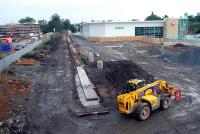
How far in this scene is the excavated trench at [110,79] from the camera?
18.9 meters

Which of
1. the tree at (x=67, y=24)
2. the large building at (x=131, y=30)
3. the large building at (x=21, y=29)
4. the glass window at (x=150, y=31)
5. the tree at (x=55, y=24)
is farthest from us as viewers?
the tree at (x=67, y=24)

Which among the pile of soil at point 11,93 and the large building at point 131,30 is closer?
the pile of soil at point 11,93

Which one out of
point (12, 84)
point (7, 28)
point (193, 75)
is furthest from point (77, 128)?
point (7, 28)

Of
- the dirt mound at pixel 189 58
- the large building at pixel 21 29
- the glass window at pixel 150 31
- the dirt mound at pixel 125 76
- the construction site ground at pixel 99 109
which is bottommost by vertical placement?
the construction site ground at pixel 99 109

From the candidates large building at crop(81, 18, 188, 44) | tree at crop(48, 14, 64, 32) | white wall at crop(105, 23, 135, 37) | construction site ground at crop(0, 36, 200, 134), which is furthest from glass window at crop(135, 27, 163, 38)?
tree at crop(48, 14, 64, 32)

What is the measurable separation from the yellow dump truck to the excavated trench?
2.34m

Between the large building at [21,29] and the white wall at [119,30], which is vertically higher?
the large building at [21,29]

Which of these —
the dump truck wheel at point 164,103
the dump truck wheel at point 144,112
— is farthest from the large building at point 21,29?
the dump truck wheel at point 144,112

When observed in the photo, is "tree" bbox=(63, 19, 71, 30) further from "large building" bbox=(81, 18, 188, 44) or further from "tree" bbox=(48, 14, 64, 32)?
"large building" bbox=(81, 18, 188, 44)

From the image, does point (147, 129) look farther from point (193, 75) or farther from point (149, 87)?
point (193, 75)

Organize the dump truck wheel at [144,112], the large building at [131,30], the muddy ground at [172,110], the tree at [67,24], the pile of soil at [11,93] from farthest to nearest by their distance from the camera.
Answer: the tree at [67,24]
the large building at [131,30]
the pile of soil at [11,93]
the dump truck wheel at [144,112]
the muddy ground at [172,110]

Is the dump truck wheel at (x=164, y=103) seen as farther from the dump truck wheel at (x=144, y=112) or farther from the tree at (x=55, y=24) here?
the tree at (x=55, y=24)

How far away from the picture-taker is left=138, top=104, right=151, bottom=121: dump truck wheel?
566 inches

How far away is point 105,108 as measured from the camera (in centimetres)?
1675
